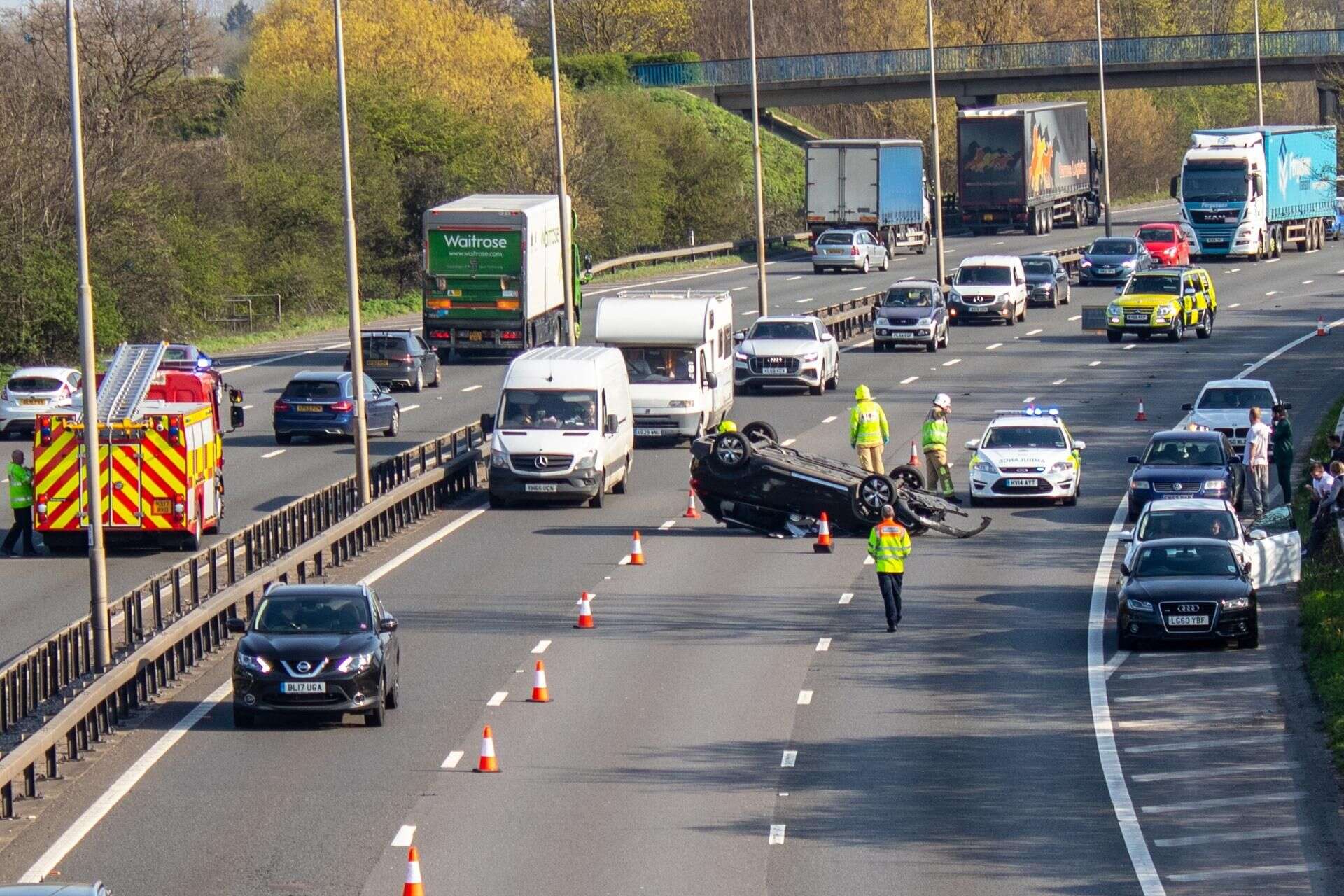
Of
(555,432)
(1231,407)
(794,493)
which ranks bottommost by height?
(794,493)

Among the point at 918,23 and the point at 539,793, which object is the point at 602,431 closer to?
the point at 539,793

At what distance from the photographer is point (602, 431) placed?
1452 inches

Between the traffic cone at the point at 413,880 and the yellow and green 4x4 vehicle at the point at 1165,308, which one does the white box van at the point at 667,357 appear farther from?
the traffic cone at the point at 413,880

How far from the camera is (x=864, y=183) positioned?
86.5m

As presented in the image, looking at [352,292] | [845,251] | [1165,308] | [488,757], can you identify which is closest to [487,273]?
[1165,308]

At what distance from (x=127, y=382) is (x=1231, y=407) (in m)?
19.4

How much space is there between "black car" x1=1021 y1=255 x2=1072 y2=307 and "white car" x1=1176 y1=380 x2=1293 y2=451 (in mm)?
27087

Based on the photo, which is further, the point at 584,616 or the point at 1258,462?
the point at 1258,462

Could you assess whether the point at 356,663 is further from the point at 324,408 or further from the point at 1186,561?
the point at 324,408

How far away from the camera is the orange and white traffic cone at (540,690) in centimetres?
2344

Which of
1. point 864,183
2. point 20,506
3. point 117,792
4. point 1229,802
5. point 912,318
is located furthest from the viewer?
point 864,183

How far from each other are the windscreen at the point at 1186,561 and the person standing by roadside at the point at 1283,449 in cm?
1012

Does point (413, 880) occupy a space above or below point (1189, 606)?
below

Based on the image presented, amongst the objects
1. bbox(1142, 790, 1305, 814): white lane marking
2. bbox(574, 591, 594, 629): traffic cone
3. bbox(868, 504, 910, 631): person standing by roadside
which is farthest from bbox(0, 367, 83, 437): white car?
bbox(1142, 790, 1305, 814): white lane marking
